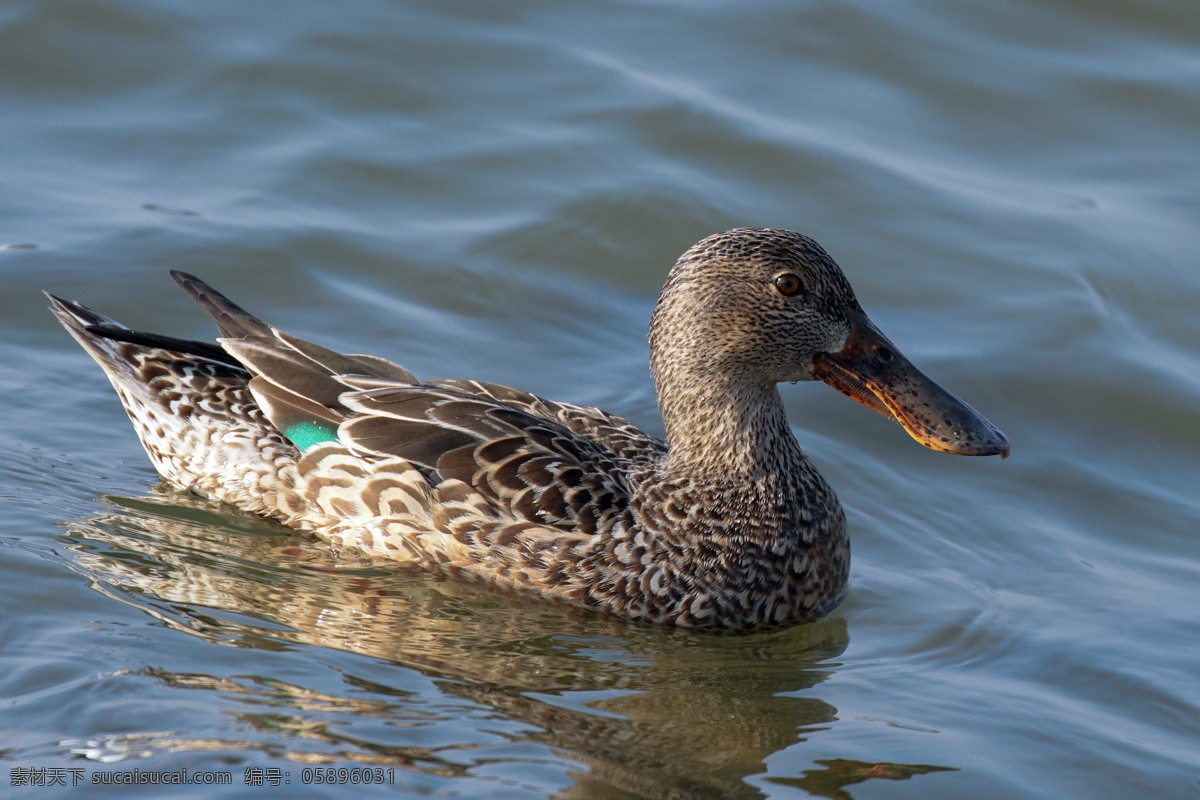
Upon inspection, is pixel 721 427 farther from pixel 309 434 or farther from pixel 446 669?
pixel 309 434

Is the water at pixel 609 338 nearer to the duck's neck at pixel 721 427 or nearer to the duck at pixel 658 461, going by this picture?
the duck at pixel 658 461

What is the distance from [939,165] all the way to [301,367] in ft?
18.9

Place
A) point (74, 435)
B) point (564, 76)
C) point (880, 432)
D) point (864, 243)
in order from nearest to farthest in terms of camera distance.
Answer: point (74, 435) → point (880, 432) → point (864, 243) → point (564, 76)

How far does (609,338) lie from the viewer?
917 centimetres

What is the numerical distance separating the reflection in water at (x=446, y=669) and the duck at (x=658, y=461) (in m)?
0.15

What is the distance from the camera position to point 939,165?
438 inches

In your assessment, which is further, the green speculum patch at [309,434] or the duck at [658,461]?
the green speculum patch at [309,434]

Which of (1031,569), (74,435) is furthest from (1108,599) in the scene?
(74,435)

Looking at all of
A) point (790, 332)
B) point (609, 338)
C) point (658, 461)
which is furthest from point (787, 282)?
point (609, 338)

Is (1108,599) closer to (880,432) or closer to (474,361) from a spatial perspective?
(880,432)

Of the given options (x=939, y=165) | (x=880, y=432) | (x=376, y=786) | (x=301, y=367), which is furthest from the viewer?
(x=939, y=165)

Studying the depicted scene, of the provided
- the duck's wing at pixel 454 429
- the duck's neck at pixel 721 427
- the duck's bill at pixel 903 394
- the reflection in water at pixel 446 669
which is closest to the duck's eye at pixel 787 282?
the duck's bill at pixel 903 394

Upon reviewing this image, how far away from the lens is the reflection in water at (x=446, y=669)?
17.2 ft

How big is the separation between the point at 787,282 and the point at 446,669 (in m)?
2.05
